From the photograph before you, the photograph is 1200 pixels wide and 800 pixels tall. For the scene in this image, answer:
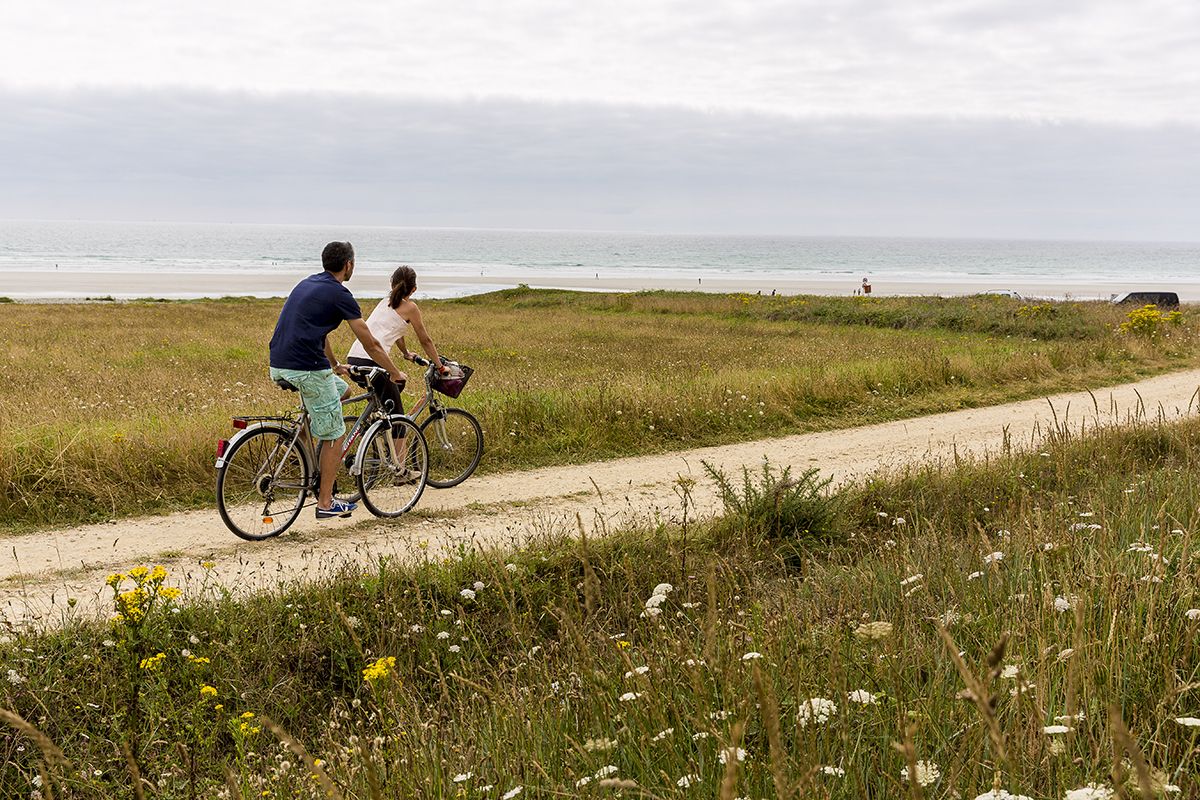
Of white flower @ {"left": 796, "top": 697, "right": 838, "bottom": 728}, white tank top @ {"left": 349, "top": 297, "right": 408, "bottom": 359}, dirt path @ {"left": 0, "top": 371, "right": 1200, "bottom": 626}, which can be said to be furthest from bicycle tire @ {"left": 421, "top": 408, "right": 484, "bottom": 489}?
white flower @ {"left": 796, "top": 697, "right": 838, "bottom": 728}

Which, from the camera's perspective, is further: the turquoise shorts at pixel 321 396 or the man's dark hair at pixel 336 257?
the turquoise shorts at pixel 321 396

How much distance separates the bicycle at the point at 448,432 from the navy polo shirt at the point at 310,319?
1787 mm

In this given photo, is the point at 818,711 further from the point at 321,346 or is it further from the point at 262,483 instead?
the point at 262,483

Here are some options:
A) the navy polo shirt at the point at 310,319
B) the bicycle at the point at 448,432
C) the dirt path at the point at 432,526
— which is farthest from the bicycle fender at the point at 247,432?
the bicycle at the point at 448,432

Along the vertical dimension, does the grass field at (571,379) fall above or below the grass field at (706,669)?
above

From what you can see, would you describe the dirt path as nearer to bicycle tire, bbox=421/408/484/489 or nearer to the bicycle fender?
bicycle tire, bbox=421/408/484/489

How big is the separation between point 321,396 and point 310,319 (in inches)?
30.2

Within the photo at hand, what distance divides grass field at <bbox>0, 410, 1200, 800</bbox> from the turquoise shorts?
6.89ft

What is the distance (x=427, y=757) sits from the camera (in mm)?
3398

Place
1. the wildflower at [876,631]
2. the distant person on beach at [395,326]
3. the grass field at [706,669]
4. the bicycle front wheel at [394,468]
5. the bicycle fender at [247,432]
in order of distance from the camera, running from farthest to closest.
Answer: the distant person on beach at [395,326] < the bicycle front wheel at [394,468] < the bicycle fender at [247,432] < the wildflower at [876,631] < the grass field at [706,669]

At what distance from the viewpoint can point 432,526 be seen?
8836 millimetres

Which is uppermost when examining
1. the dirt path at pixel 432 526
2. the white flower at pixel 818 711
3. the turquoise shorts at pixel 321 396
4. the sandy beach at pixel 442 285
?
the sandy beach at pixel 442 285

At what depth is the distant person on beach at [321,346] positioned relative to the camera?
8094mm

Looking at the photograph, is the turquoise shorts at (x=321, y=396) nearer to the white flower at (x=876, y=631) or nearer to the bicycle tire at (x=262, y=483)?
the bicycle tire at (x=262, y=483)
